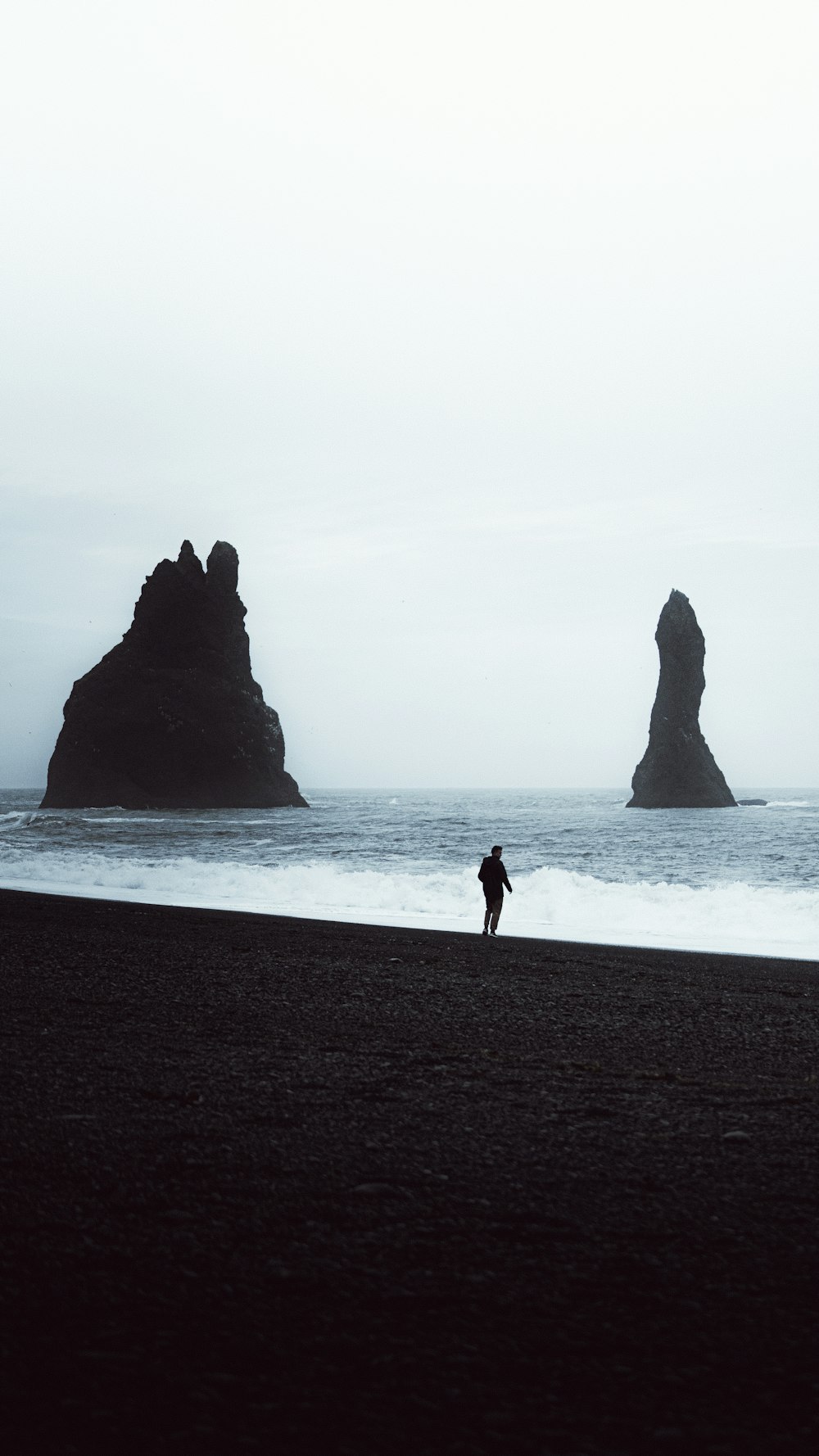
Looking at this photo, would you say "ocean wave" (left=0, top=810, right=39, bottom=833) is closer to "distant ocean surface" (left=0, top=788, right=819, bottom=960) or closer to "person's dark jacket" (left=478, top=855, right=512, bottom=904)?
"distant ocean surface" (left=0, top=788, right=819, bottom=960)

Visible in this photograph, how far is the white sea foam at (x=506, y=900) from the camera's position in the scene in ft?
62.1

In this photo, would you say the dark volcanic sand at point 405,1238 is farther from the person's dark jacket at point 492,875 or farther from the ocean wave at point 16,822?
the ocean wave at point 16,822

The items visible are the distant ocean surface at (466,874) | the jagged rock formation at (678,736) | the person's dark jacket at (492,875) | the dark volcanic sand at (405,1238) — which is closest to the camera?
the dark volcanic sand at (405,1238)

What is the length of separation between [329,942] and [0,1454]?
41.2 ft

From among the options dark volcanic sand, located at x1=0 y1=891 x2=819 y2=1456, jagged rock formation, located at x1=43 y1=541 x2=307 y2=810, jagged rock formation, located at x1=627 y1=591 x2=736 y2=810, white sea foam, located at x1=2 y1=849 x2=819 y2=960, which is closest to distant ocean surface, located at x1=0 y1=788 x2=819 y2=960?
white sea foam, located at x1=2 y1=849 x2=819 y2=960

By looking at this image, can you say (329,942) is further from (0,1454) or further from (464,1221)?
(0,1454)

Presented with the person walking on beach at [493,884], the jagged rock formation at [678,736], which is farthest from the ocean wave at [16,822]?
the jagged rock formation at [678,736]

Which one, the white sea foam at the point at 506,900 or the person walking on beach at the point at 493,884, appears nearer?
the person walking on beach at the point at 493,884

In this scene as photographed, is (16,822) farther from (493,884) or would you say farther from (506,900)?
(493,884)

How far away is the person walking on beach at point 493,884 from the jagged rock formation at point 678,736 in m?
90.5

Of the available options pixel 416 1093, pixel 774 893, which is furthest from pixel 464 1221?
pixel 774 893

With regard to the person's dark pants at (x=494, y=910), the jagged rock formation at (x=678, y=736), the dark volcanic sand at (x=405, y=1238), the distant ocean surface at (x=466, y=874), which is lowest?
the distant ocean surface at (x=466, y=874)

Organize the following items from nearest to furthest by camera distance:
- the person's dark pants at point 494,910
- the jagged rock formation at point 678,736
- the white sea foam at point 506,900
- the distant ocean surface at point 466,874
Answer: the person's dark pants at point 494,910 < the white sea foam at point 506,900 < the distant ocean surface at point 466,874 < the jagged rock formation at point 678,736

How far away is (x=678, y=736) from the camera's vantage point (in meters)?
112
